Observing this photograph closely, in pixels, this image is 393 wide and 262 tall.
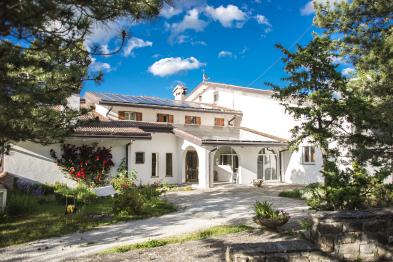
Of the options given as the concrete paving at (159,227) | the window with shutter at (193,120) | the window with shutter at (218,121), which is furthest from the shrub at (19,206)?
the window with shutter at (218,121)

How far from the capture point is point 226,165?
26.5 m

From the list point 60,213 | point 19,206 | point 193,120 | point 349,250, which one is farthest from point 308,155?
point 19,206

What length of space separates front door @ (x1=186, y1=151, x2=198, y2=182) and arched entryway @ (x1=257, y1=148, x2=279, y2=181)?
16.4 ft

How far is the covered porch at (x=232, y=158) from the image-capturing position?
2152 cm

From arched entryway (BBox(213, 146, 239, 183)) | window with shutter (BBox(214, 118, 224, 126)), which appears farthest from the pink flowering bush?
window with shutter (BBox(214, 118, 224, 126))

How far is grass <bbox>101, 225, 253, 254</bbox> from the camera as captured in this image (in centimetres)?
822

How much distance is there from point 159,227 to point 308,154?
55.4 feet

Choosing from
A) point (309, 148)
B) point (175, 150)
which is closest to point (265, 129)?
point (309, 148)

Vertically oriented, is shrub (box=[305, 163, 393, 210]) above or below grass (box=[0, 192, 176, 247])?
above

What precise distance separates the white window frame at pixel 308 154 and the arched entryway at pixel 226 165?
514 cm

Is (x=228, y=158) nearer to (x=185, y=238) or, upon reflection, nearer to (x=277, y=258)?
(x=185, y=238)

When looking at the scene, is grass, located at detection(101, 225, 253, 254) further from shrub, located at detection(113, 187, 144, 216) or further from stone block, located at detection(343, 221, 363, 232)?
shrub, located at detection(113, 187, 144, 216)

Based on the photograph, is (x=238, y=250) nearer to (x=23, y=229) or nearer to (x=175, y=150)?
(x=23, y=229)

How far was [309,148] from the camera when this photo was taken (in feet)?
79.7
